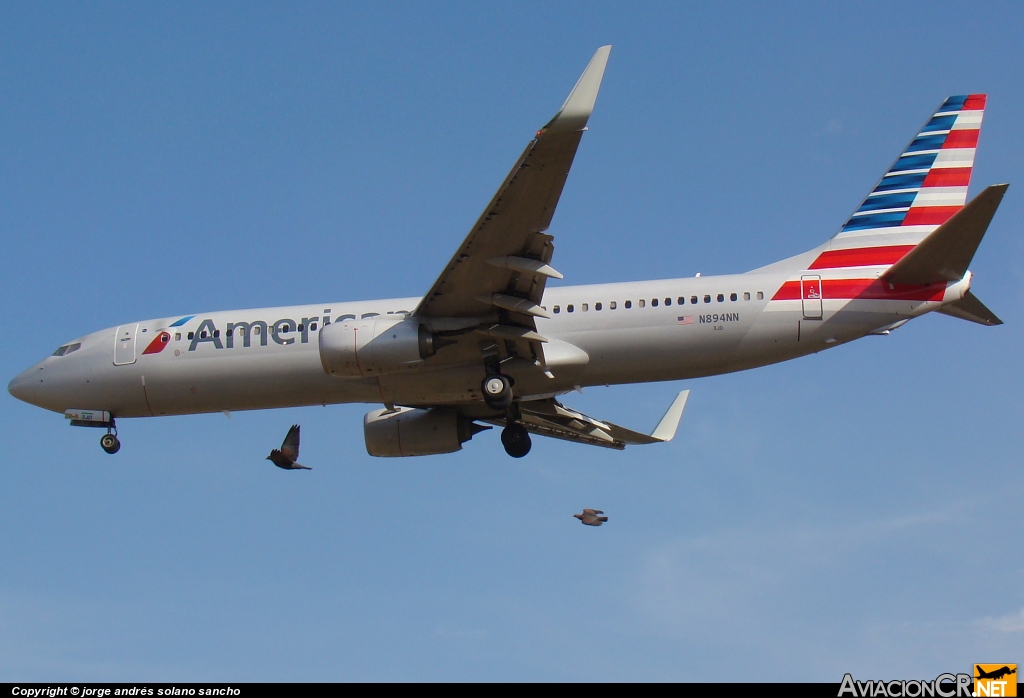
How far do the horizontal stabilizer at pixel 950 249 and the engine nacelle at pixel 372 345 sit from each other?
9823 mm

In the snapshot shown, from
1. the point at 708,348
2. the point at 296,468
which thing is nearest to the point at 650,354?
the point at 708,348

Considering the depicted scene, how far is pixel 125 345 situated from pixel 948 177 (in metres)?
19.6

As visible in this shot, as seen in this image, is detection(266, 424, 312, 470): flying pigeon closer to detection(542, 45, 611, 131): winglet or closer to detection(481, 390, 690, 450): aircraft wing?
detection(481, 390, 690, 450): aircraft wing

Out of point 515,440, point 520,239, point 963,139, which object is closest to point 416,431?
point 515,440

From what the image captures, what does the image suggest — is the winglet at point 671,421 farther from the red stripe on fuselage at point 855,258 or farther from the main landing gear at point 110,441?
the main landing gear at point 110,441

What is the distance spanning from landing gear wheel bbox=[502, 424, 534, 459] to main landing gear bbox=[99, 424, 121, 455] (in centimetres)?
909

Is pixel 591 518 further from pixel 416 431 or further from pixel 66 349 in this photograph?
pixel 66 349

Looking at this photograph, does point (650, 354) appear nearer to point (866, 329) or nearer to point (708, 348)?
point (708, 348)

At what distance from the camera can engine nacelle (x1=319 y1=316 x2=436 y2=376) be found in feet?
76.6

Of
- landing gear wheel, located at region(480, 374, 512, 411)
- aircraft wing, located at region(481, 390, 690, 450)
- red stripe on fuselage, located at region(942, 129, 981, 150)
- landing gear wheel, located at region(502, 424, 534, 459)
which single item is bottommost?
landing gear wheel, located at region(480, 374, 512, 411)

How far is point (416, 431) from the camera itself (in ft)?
94.1

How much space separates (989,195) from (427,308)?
10854 mm

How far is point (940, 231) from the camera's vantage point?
2277 cm

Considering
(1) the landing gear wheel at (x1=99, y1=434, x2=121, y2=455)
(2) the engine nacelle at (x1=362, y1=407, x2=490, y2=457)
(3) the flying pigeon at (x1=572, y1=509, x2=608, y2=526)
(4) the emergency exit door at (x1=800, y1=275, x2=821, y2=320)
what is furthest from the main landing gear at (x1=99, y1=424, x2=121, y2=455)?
(4) the emergency exit door at (x1=800, y1=275, x2=821, y2=320)
